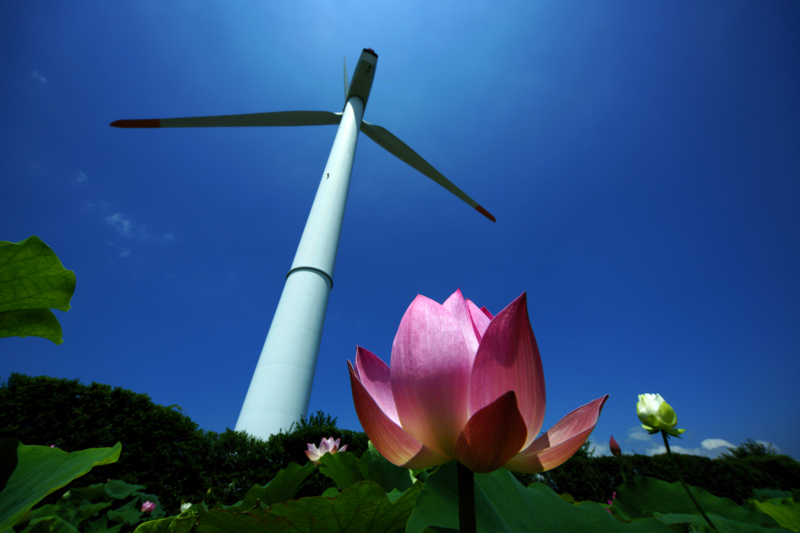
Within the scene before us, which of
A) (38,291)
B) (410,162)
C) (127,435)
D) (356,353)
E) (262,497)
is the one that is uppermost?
Answer: (410,162)

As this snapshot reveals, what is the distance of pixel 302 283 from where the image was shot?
948cm

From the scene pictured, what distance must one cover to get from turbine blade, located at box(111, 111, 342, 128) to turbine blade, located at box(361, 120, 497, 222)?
165 cm

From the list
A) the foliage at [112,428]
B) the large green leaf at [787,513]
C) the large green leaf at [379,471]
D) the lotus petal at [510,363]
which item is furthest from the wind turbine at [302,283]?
the lotus petal at [510,363]

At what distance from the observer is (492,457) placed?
469 mm

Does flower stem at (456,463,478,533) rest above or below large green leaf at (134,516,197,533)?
below

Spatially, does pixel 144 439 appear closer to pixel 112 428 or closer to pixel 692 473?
pixel 112 428

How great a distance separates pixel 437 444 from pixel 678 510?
62.4 inches

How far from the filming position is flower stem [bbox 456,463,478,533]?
47 cm

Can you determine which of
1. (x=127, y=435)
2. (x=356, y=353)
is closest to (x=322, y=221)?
(x=127, y=435)

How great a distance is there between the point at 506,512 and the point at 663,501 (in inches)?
43.8

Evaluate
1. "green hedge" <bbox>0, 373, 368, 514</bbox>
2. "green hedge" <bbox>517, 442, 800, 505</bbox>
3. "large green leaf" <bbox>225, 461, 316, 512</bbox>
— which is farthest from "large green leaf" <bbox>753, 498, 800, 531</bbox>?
"green hedge" <bbox>0, 373, 368, 514</bbox>

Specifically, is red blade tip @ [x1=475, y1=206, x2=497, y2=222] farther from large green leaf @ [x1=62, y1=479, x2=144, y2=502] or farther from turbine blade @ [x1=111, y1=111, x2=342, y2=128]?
large green leaf @ [x1=62, y1=479, x2=144, y2=502]

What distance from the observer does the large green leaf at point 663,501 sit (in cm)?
134

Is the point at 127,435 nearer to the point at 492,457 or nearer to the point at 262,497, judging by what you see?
the point at 262,497
